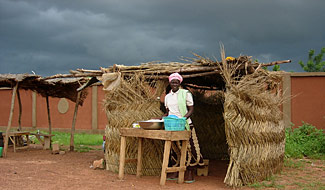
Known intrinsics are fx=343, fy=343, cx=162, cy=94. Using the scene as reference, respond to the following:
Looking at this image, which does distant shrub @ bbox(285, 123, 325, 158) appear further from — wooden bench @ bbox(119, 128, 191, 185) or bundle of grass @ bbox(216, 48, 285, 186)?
wooden bench @ bbox(119, 128, 191, 185)

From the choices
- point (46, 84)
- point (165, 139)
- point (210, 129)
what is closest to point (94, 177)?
point (165, 139)

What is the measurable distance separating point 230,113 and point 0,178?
418cm

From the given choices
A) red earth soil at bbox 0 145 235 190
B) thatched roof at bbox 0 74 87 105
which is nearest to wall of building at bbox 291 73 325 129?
red earth soil at bbox 0 145 235 190

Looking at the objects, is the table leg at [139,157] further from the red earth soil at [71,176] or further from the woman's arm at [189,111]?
the woman's arm at [189,111]

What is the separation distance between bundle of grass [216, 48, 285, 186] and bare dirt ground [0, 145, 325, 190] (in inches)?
9.5

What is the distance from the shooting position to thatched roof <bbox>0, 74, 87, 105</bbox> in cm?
903

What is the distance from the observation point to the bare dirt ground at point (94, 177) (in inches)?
217

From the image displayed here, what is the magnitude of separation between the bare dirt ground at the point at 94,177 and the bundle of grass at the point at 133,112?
29 centimetres

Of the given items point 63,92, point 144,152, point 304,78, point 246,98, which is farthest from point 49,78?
point 304,78

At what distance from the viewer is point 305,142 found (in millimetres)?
9977

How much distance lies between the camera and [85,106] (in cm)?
1498

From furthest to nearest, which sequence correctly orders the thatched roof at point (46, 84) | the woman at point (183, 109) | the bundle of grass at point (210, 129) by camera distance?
the thatched roof at point (46, 84)
the bundle of grass at point (210, 129)
the woman at point (183, 109)

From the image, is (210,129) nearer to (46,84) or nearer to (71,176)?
(71,176)

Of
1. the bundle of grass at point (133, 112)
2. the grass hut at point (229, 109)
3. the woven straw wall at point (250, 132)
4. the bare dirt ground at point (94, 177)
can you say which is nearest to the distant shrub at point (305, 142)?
the bare dirt ground at point (94, 177)
